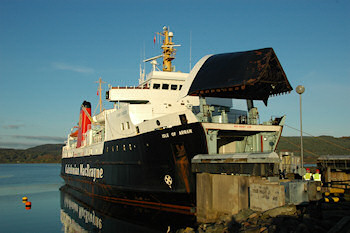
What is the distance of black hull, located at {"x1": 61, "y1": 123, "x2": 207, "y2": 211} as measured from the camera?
19.8 metres

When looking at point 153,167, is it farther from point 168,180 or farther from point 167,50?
point 167,50

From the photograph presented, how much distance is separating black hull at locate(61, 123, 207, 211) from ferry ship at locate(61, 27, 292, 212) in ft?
0.20

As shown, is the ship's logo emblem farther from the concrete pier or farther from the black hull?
the concrete pier

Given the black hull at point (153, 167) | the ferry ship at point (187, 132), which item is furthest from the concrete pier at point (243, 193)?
the black hull at point (153, 167)

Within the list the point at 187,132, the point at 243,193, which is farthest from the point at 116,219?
the point at 243,193

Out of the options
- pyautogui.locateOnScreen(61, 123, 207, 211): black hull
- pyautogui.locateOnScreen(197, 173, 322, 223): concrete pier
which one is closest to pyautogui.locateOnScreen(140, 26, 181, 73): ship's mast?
pyautogui.locateOnScreen(61, 123, 207, 211): black hull

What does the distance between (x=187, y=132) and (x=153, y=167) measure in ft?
14.7

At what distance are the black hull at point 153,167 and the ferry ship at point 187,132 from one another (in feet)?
0.20

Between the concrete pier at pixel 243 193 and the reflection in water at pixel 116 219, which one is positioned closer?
the concrete pier at pixel 243 193

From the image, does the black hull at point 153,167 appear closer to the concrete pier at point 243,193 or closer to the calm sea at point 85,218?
the calm sea at point 85,218

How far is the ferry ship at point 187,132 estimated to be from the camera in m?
18.7

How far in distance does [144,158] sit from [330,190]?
1243cm

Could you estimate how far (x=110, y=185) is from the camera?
2880 cm

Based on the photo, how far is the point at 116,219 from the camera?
81.0ft
